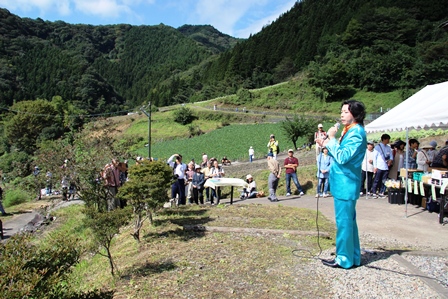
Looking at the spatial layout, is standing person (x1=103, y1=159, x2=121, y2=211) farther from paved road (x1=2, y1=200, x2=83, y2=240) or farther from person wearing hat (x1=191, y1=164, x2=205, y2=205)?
paved road (x1=2, y1=200, x2=83, y2=240)

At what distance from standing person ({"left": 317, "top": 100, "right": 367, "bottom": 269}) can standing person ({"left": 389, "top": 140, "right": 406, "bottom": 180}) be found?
22.2ft

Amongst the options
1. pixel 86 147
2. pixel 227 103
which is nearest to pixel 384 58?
pixel 227 103

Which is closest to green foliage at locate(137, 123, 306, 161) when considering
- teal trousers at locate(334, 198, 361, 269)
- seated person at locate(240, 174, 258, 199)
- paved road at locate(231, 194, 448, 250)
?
seated person at locate(240, 174, 258, 199)

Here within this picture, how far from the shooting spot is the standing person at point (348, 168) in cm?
452

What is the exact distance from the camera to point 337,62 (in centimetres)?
6128

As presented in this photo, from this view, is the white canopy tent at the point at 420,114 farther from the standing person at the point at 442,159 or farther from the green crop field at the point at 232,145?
the green crop field at the point at 232,145

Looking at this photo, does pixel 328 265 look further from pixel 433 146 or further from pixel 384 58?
pixel 384 58

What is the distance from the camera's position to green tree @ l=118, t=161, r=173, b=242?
689cm

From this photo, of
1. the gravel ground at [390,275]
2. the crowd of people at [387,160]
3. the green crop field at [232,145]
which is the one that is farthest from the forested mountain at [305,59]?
the gravel ground at [390,275]

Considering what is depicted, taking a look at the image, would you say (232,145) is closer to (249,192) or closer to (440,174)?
(249,192)

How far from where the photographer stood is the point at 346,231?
15.2 feet

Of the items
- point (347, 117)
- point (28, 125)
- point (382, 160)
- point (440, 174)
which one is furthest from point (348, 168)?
point (28, 125)

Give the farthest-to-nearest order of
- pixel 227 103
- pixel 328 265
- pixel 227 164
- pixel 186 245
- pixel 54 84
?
pixel 54 84
pixel 227 103
pixel 227 164
pixel 186 245
pixel 328 265

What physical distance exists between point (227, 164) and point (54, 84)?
114 m
